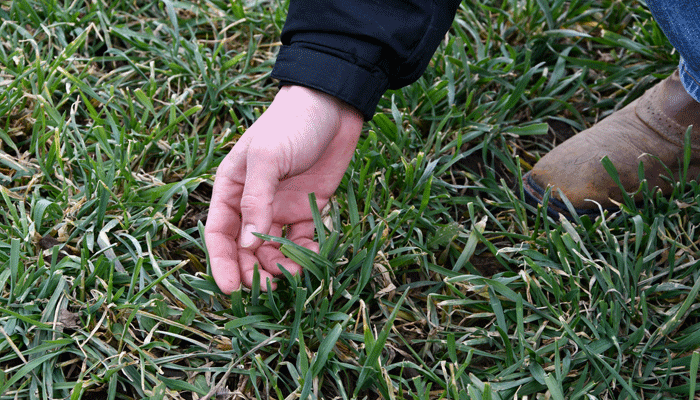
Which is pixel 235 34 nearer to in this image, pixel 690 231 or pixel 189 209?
pixel 189 209

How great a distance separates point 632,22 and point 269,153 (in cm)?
154

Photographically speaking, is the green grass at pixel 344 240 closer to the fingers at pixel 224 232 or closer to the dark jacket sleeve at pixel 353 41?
the fingers at pixel 224 232

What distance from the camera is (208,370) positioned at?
1.20 meters

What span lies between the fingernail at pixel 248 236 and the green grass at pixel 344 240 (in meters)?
0.08

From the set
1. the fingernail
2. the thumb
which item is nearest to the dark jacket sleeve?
the thumb

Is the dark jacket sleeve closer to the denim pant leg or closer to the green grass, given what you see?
the green grass

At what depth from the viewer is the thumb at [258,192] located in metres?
1.15

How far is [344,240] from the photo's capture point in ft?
4.48

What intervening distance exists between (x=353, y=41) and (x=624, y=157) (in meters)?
0.84

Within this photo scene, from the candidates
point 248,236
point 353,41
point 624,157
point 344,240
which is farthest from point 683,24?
point 248,236

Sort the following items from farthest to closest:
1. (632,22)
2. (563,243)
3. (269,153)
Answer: (632,22) → (563,243) → (269,153)

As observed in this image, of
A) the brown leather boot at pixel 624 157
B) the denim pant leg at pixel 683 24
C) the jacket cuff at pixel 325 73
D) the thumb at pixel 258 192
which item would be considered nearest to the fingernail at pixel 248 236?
the thumb at pixel 258 192

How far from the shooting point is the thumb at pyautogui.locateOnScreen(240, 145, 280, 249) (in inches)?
45.3

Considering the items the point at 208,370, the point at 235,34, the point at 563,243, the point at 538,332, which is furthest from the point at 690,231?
the point at 235,34
